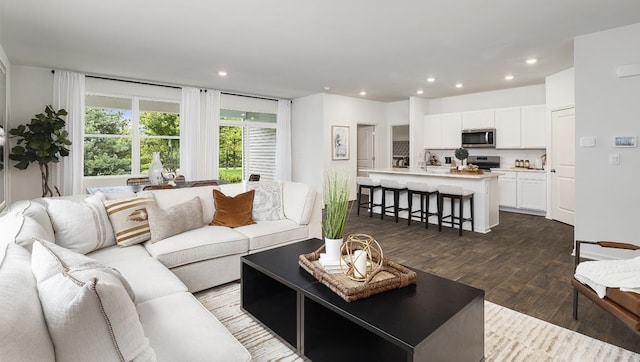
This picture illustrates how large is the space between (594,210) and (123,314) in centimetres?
470

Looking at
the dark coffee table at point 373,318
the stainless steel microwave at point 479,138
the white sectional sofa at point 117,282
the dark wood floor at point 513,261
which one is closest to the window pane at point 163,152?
the white sectional sofa at point 117,282

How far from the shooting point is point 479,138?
712 cm

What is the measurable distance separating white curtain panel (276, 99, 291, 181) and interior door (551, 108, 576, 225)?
5.42 meters

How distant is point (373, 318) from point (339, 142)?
6.46 meters

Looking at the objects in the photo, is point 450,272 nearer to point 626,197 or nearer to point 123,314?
point 626,197

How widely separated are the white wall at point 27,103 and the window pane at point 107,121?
0.59 m

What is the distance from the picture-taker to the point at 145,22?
3439 mm

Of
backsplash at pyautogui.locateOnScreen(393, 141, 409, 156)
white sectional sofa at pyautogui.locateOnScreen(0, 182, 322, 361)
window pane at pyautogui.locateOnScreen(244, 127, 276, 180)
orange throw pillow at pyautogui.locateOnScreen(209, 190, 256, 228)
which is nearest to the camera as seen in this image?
white sectional sofa at pyautogui.locateOnScreen(0, 182, 322, 361)

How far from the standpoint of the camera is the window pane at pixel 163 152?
6.25 meters

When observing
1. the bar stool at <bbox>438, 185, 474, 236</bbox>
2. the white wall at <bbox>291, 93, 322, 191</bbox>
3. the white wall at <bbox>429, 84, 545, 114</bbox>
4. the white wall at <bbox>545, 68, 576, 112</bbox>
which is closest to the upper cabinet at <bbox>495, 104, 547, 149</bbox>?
the white wall at <bbox>429, 84, 545, 114</bbox>

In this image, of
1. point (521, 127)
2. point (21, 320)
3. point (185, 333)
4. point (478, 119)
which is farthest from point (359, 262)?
point (478, 119)

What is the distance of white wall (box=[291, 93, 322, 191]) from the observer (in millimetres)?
7567

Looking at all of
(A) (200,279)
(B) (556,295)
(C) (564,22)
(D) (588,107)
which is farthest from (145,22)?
(D) (588,107)

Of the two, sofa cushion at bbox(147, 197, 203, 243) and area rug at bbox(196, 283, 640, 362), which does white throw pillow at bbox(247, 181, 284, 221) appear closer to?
sofa cushion at bbox(147, 197, 203, 243)
